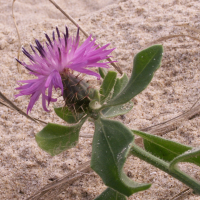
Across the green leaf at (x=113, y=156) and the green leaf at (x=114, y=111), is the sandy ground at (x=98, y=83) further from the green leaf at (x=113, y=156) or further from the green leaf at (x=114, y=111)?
the green leaf at (x=113, y=156)

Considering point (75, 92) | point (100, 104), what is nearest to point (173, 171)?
point (100, 104)

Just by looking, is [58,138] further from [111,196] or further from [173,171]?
[173,171]

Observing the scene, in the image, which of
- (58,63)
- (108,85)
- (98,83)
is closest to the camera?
(58,63)

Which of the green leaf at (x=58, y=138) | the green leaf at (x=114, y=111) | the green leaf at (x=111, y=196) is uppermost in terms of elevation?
the green leaf at (x=114, y=111)

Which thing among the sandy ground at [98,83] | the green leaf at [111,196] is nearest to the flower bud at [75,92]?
the green leaf at [111,196]

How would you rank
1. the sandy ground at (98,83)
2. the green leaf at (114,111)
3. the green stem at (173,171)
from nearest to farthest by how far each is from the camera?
the green stem at (173,171) < the green leaf at (114,111) < the sandy ground at (98,83)

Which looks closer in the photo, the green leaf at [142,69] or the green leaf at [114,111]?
the green leaf at [142,69]
